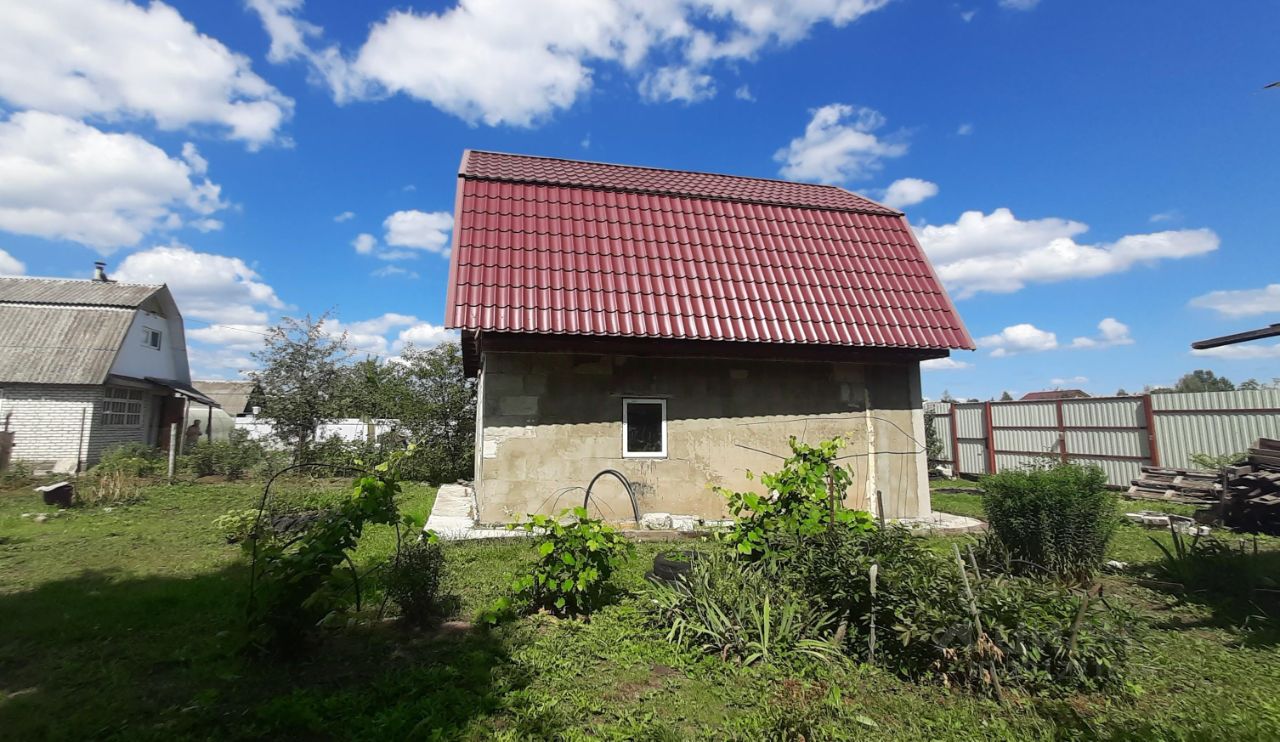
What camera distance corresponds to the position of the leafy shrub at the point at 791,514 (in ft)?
16.3

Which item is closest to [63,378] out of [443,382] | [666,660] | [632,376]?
[443,382]

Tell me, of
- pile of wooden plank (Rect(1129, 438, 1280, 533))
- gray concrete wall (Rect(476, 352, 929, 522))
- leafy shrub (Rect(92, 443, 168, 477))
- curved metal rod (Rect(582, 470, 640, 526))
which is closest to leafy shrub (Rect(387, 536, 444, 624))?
gray concrete wall (Rect(476, 352, 929, 522))

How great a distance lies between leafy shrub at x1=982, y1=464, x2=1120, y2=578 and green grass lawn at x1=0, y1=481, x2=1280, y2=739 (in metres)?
0.54

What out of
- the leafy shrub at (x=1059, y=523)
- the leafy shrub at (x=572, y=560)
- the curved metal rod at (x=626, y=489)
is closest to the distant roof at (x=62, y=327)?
the curved metal rod at (x=626, y=489)

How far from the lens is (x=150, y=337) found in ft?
67.6

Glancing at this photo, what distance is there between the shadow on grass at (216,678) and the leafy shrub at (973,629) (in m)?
2.49

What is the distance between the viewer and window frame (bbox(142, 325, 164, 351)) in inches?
790

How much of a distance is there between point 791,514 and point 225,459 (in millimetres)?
17064

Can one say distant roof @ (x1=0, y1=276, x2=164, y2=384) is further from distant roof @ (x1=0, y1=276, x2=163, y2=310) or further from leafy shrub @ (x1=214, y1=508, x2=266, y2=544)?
leafy shrub @ (x1=214, y1=508, x2=266, y2=544)

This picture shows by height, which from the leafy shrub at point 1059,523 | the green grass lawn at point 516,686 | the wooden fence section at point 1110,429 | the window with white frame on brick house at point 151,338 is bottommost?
the green grass lawn at point 516,686

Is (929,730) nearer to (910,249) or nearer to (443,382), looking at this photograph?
(910,249)

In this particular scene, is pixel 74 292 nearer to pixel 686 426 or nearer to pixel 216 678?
pixel 686 426

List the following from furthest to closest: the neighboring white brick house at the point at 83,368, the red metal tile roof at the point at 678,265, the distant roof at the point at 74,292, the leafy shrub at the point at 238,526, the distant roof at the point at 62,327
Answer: the distant roof at the point at 74,292 < the distant roof at the point at 62,327 < the neighboring white brick house at the point at 83,368 < the red metal tile roof at the point at 678,265 < the leafy shrub at the point at 238,526

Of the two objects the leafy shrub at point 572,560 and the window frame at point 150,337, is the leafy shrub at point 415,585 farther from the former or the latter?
the window frame at point 150,337
